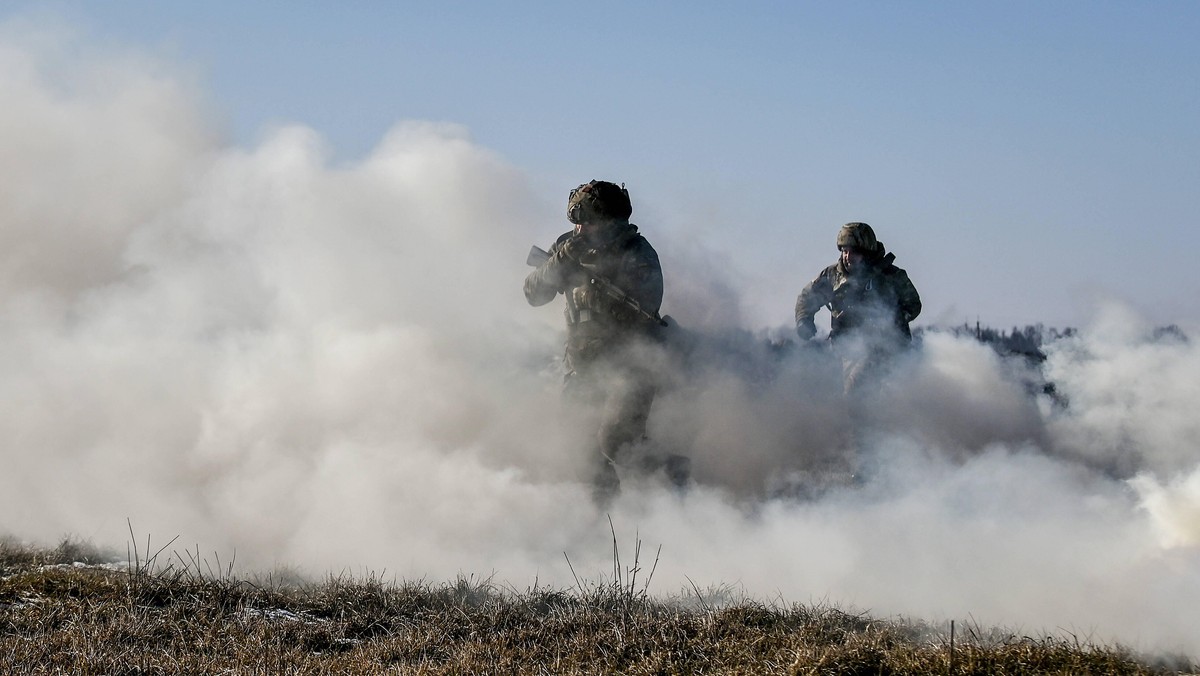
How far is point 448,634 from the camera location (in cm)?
685

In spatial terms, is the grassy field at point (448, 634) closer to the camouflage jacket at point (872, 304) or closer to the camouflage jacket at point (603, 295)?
the camouflage jacket at point (603, 295)

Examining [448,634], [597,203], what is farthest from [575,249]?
[448,634]

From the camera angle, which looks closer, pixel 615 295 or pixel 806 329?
pixel 615 295

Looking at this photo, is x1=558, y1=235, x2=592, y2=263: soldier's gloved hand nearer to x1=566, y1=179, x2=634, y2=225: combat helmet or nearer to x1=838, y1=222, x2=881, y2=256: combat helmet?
x1=566, y1=179, x2=634, y2=225: combat helmet

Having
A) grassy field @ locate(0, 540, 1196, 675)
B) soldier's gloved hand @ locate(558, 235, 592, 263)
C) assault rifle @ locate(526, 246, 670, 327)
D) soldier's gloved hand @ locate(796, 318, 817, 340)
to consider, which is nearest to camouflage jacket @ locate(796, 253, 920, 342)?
soldier's gloved hand @ locate(796, 318, 817, 340)

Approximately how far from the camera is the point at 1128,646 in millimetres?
6125

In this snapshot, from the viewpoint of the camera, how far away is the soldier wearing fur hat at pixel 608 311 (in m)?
10.8

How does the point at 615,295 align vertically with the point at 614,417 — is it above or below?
above

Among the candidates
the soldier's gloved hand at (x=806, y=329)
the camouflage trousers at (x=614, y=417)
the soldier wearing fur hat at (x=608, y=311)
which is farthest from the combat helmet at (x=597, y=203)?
the soldier's gloved hand at (x=806, y=329)

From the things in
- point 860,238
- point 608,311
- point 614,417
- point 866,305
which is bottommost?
point 614,417

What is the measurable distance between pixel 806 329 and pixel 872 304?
0.63 meters

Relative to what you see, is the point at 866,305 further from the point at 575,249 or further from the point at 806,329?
the point at 575,249

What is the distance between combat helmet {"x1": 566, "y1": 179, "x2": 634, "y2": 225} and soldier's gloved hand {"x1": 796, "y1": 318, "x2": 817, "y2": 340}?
2.61 meters

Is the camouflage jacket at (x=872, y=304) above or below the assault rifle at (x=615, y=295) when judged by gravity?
above
